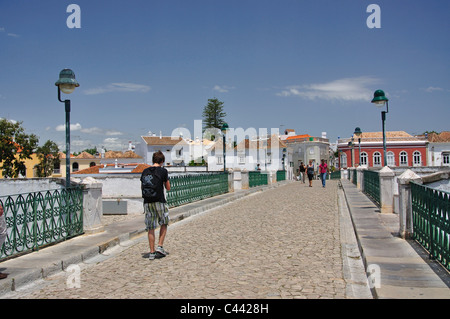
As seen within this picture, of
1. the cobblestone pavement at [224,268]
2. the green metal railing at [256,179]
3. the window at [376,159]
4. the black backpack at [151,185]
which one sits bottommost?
the cobblestone pavement at [224,268]

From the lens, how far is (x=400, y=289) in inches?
177

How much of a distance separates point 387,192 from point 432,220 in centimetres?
582

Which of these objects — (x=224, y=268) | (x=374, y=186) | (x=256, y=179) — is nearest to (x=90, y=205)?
(x=224, y=268)

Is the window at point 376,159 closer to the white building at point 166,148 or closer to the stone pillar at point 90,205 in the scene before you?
the white building at point 166,148

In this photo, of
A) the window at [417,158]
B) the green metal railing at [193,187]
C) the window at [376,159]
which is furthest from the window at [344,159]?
the green metal railing at [193,187]

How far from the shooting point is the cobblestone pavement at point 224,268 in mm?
4977

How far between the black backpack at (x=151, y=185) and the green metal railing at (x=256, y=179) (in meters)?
20.7

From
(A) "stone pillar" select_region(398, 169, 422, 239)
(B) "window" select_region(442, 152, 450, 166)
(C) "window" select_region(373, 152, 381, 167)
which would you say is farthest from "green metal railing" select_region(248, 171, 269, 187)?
(B) "window" select_region(442, 152, 450, 166)

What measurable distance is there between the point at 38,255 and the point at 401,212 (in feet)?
21.5

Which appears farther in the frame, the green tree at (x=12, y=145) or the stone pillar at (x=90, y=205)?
the green tree at (x=12, y=145)

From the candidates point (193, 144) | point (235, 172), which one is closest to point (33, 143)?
point (235, 172)

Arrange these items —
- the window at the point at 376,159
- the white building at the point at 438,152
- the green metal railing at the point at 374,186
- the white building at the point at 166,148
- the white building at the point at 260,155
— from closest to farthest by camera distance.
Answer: the green metal railing at the point at 374,186 → the white building at the point at 438,152 → the window at the point at 376,159 → the white building at the point at 260,155 → the white building at the point at 166,148

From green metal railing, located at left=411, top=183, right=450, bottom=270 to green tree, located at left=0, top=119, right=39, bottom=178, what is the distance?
45.7 m
